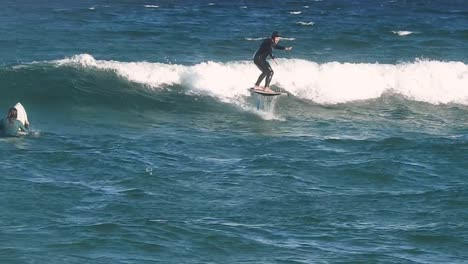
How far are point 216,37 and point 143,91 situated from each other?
9623 mm

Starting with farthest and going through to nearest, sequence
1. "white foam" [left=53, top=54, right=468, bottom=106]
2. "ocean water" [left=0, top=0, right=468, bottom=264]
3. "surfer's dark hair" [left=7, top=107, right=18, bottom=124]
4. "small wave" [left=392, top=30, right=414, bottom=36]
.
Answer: "small wave" [left=392, top=30, right=414, bottom=36] → "white foam" [left=53, top=54, right=468, bottom=106] → "surfer's dark hair" [left=7, top=107, right=18, bottom=124] → "ocean water" [left=0, top=0, right=468, bottom=264]

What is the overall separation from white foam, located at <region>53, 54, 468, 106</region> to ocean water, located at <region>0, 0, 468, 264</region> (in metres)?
0.08

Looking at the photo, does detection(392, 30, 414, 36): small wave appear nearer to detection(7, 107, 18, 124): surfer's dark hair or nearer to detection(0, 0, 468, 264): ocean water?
detection(0, 0, 468, 264): ocean water

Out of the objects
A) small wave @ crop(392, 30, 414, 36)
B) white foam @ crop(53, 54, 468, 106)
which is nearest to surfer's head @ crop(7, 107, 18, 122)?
white foam @ crop(53, 54, 468, 106)

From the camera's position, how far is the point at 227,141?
25.8 meters

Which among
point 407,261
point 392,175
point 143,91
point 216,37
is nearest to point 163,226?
point 407,261

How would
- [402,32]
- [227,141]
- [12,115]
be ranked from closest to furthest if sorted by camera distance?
[12,115] < [227,141] < [402,32]

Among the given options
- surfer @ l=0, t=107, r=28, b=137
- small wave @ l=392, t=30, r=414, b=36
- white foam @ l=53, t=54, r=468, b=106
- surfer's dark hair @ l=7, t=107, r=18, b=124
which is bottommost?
surfer @ l=0, t=107, r=28, b=137

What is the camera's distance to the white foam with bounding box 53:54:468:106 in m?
32.6

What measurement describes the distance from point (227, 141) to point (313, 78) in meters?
9.14

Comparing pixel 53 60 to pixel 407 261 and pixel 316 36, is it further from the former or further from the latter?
pixel 407 261

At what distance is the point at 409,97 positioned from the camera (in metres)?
33.2

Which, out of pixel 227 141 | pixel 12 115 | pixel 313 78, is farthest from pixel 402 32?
pixel 12 115

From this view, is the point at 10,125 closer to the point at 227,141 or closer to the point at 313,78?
the point at 227,141
